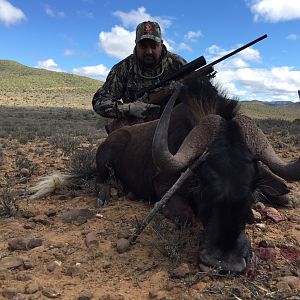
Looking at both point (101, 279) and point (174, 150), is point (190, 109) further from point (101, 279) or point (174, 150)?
point (101, 279)

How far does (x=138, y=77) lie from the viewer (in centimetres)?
672

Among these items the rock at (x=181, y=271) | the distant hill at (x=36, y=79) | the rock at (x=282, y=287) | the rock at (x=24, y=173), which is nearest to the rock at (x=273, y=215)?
the rock at (x=282, y=287)

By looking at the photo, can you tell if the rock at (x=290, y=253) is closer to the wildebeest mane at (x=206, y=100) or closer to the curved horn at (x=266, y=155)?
the curved horn at (x=266, y=155)

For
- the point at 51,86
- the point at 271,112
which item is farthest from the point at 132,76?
the point at 51,86

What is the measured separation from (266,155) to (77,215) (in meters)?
1.98

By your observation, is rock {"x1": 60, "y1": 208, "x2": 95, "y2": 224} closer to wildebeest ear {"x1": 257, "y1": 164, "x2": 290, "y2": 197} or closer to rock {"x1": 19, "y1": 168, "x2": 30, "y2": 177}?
wildebeest ear {"x1": 257, "y1": 164, "x2": 290, "y2": 197}

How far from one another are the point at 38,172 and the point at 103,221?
2.80 metres

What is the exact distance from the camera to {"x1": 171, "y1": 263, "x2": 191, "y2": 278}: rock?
2.97 metres

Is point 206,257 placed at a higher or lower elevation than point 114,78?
lower

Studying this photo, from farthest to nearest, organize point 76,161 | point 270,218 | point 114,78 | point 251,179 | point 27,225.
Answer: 1. point 114,78
2. point 76,161
3. point 270,218
4. point 27,225
5. point 251,179

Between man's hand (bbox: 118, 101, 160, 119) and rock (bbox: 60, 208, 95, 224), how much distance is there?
2187 mm

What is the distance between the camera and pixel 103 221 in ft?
14.1

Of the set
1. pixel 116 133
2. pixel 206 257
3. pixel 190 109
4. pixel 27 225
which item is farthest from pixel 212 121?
pixel 116 133

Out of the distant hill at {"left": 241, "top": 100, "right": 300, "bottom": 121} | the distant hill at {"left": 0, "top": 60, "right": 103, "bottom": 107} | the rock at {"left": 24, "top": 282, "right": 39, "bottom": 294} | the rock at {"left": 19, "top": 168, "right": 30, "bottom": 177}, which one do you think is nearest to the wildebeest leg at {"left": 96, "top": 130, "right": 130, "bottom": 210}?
the rock at {"left": 19, "top": 168, "right": 30, "bottom": 177}
